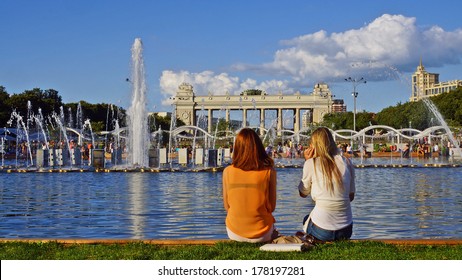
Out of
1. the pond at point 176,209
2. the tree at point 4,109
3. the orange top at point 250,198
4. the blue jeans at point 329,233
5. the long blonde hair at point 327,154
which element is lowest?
the pond at point 176,209

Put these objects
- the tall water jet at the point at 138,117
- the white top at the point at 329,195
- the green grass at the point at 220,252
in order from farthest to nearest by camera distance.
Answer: the tall water jet at the point at 138,117
the white top at the point at 329,195
the green grass at the point at 220,252

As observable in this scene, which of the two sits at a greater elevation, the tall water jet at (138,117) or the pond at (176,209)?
the tall water jet at (138,117)

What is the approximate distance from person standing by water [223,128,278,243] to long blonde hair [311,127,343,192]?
1.87 feet

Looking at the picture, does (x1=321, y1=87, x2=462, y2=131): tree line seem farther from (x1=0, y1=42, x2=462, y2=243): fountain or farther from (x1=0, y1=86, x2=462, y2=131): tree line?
(x1=0, y1=42, x2=462, y2=243): fountain

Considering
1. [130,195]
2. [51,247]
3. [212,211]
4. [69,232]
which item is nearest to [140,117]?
[130,195]

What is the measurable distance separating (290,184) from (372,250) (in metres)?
17.3

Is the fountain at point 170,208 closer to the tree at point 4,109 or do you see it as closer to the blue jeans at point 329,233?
the blue jeans at point 329,233

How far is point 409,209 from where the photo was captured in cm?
1736

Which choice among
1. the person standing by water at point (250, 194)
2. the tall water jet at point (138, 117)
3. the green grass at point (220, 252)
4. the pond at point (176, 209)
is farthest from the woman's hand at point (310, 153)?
the tall water jet at point (138, 117)

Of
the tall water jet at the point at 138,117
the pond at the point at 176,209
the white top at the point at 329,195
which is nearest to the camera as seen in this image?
the white top at the point at 329,195

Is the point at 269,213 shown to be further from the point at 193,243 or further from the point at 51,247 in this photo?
the point at 51,247

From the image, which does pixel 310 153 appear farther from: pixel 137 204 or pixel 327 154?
pixel 137 204

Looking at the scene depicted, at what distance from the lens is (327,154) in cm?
979

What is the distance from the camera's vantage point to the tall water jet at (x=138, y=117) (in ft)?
132
